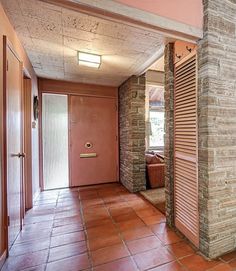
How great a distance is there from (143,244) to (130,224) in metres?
0.43

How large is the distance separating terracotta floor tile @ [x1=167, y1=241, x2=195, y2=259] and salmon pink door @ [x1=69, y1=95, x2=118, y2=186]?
96.0 inches

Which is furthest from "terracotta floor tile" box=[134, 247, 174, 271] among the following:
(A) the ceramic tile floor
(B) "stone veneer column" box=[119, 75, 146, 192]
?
(B) "stone veneer column" box=[119, 75, 146, 192]

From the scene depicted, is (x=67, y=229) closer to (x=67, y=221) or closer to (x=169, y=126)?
(x=67, y=221)

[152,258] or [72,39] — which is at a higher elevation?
[72,39]

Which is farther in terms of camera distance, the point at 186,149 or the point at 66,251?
the point at 186,149

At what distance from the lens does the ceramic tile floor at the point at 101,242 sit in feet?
5.11

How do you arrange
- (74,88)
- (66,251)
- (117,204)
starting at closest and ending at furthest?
1. (66,251)
2. (117,204)
3. (74,88)

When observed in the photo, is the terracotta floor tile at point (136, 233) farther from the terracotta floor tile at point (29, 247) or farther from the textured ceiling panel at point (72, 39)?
the textured ceiling panel at point (72, 39)

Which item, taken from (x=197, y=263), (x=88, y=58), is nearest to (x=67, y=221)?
(x=197, y=263)

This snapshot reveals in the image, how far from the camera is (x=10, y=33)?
1818 millimetres

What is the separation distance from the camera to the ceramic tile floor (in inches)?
61.4

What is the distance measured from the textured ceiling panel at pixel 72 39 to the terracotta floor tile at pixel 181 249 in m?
2.23

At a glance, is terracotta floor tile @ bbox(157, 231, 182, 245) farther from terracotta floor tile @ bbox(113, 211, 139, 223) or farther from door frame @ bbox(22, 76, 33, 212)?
door frame @ bbox(22, 76, 33, 212)

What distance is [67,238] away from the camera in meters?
1.98
